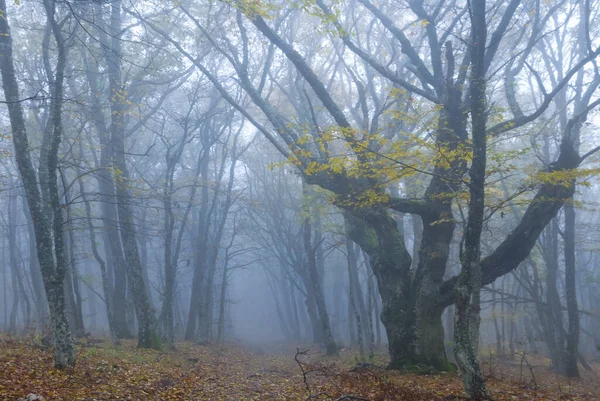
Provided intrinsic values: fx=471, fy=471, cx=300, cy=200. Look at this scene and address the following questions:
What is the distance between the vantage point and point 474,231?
7.12m

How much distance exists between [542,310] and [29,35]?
820 inches

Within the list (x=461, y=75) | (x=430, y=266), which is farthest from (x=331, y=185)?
(x=461, y=75)

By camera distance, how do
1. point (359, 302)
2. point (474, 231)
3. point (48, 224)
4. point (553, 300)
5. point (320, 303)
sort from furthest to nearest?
point (359, 302) < point (320, 303) < point (553, 300) < point (48, 224) < point (474, 231)

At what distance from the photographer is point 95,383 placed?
302 inches

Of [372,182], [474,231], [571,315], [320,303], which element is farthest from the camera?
[320,303]

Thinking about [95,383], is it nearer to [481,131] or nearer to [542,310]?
[481,131]

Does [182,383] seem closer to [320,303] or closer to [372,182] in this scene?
[372,182]

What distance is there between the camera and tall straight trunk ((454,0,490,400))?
6953mm

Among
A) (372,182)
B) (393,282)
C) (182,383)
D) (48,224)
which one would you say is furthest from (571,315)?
(48,224)

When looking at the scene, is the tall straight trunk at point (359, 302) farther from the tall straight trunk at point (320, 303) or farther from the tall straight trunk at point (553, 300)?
the tall straight trunk at point (553, 300)

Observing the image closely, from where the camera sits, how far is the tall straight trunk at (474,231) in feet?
22.8

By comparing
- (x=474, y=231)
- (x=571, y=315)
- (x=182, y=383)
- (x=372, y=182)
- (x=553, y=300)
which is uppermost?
(x=372, y=182)

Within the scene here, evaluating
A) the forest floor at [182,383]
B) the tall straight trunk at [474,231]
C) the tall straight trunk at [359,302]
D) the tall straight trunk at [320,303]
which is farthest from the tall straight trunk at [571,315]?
Result: the tall straight trunk at [474,231]

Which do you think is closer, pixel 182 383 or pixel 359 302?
pixel 182 383
